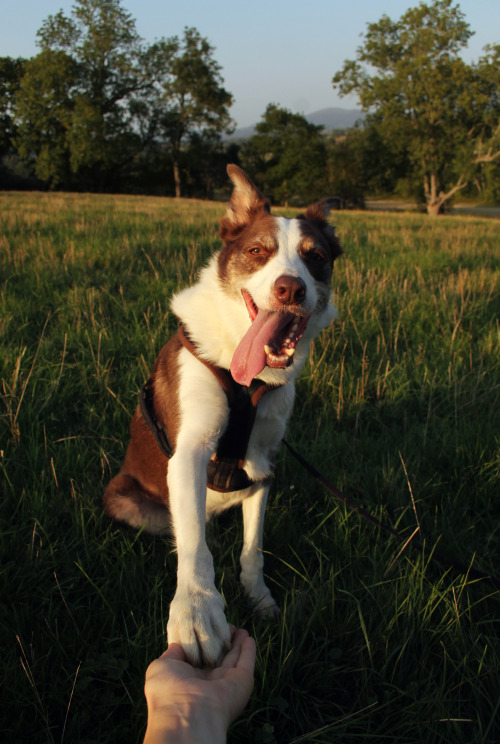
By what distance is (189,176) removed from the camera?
187 feet

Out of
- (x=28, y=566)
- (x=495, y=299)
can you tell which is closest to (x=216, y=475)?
(x=28, y=566)

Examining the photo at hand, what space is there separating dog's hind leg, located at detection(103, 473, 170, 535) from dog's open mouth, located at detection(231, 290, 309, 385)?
2.87ft

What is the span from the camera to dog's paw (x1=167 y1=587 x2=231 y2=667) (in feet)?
4.82

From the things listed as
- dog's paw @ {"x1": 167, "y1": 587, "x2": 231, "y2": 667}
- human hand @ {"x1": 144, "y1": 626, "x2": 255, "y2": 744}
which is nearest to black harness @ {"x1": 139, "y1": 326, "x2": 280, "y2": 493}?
dog's paw @ {"x1": 167, "y1": 587, "x2": 231, "y2": 667}

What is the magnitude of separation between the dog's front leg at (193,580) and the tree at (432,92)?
158 feet

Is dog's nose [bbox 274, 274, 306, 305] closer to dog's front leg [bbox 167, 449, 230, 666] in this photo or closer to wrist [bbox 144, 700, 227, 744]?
dog's front leg [bbox 167, 449, 230, 666]

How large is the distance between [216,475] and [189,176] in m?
59.9

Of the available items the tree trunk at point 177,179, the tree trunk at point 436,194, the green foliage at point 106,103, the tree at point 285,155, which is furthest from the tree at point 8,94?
the tree trunk at point 436,194

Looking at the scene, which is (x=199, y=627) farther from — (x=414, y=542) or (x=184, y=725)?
(x=414, y=542)

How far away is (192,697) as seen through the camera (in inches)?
45.0

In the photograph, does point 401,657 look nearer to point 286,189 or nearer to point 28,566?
point 28,566

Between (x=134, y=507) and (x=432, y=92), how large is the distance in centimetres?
5145

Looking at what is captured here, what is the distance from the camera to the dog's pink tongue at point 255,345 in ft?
7.09

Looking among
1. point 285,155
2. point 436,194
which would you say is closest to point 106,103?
point 285,155
